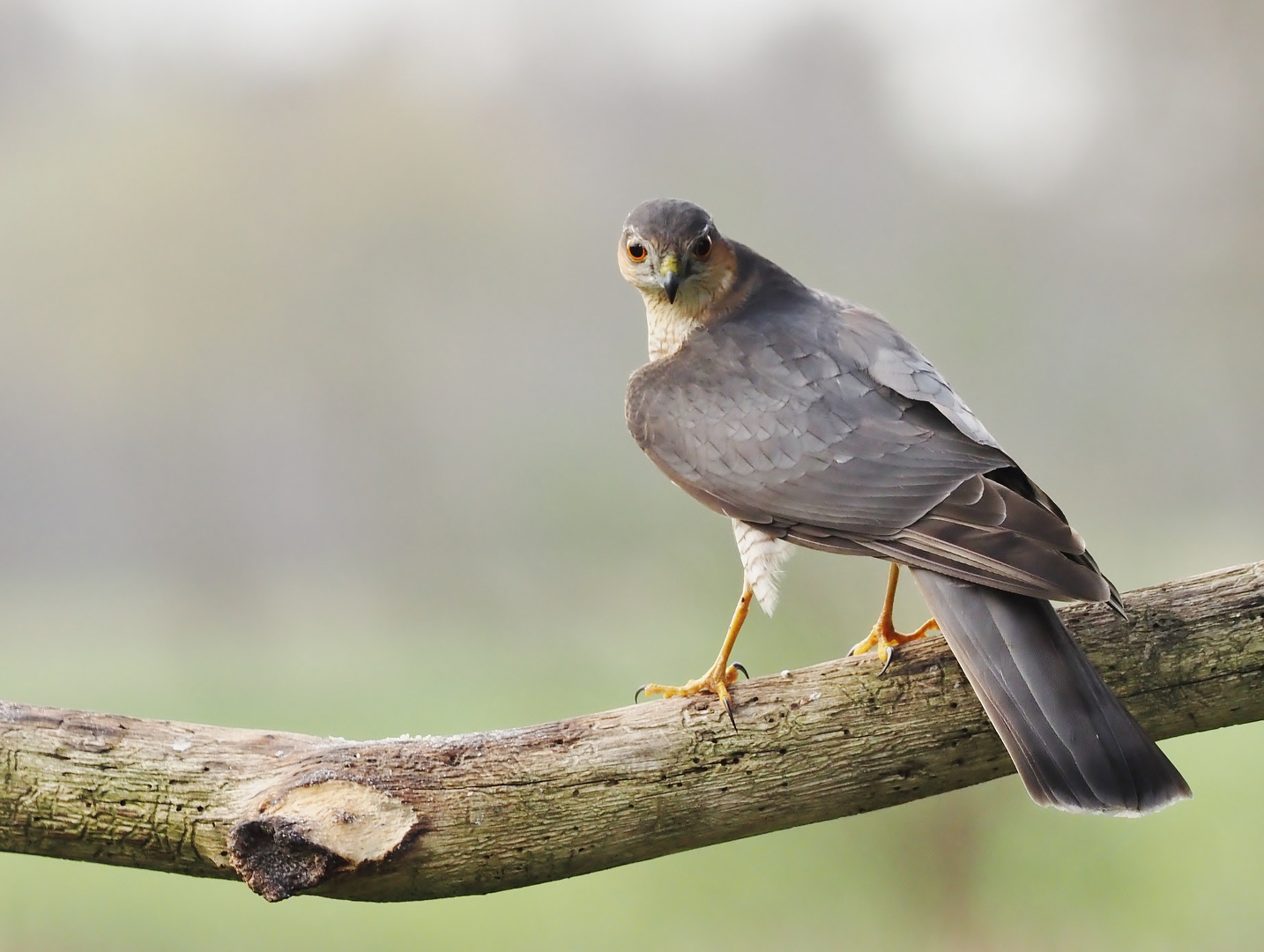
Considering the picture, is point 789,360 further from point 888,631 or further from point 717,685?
point 717,685

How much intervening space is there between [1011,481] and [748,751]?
0.65 metres

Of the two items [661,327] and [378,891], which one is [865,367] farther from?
[378,891]

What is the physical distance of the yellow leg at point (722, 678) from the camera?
191cm

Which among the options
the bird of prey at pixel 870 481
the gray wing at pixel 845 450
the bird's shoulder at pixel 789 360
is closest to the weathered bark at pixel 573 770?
the bird of prey at pixel 870 481

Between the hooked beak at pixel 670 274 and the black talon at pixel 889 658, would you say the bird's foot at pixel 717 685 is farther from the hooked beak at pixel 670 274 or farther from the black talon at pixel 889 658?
the hooked beak at pixel 670 274

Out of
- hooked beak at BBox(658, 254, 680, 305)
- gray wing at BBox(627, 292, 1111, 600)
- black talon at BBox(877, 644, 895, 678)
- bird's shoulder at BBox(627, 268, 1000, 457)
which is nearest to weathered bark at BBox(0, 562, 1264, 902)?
black talon at BBox(877, 644, 895, 678)

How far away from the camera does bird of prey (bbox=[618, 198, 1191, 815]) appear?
162cm

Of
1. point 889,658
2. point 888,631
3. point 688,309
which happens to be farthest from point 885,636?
point 688,309

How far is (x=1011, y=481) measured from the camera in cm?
191

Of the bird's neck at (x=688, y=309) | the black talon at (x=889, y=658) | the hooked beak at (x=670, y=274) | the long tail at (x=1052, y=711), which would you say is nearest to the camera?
the long tail at (x=1052, y=711)

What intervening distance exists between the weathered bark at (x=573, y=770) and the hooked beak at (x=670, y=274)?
0.86m

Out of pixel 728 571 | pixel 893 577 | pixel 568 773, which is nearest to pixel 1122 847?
pixel 728 571

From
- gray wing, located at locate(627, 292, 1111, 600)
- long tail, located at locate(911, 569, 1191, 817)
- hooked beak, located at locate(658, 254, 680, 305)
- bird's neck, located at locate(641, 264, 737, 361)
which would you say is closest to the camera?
long tail, located at locate(911, 569, 1191, 817)

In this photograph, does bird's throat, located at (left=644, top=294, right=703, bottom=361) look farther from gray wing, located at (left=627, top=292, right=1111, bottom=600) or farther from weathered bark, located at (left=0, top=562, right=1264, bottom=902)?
weathered bark, located at (left=0, top=562, right=1264, bottom=902)
